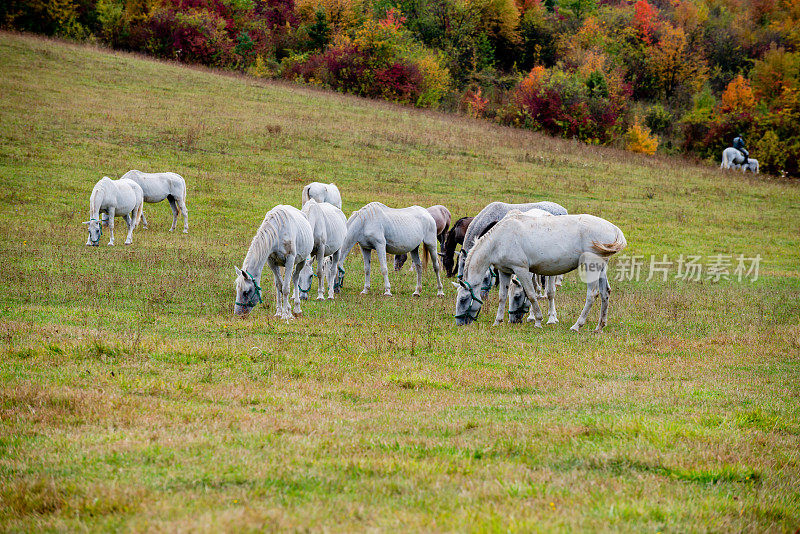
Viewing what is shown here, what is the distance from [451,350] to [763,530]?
19.7 ft

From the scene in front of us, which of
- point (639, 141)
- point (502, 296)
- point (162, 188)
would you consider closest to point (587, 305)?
point (502, 296)

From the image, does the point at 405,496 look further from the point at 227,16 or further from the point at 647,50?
the point at 647,50

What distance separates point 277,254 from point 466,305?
347 centimetres

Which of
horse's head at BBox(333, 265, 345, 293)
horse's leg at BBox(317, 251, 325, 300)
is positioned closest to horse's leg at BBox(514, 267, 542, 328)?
horse's leg at BBox(317, 251, 325, 300)

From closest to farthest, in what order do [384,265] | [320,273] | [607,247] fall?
[607,247] → [320,273] → [384,265]

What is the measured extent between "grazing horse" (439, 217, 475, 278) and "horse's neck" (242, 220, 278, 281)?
23.3 feet

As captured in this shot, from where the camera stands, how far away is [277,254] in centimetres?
1276

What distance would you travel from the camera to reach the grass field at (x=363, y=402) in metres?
4.74

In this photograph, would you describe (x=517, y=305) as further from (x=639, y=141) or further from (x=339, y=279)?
(x=639, y=141)

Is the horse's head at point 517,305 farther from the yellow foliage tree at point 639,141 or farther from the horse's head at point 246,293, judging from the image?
the yellow foliage tree at point 639,141

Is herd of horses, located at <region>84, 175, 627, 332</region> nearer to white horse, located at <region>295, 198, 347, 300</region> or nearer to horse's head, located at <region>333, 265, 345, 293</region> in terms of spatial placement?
white horse, located at <region>295, 198, 347, 300</region>

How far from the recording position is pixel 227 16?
6450 centimetres

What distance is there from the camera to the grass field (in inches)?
187

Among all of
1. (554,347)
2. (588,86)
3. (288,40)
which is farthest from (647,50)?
(554,347)
